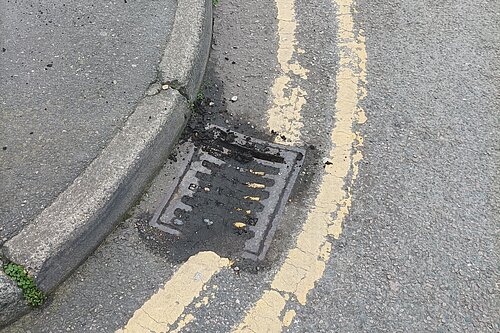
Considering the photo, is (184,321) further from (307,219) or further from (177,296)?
(307,219)

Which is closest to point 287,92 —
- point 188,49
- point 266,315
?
point 188,49

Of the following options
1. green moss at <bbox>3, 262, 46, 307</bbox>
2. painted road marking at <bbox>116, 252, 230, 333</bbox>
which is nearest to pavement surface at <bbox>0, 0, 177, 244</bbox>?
green moss at <bbox>3, 262, 46, 307</bbox>

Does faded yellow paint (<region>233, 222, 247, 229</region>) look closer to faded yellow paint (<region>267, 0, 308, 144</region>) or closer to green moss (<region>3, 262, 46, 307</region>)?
faded yellow paint (<region>267, 0, 308, 144</region>)

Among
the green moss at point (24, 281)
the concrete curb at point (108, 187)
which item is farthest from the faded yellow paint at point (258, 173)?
the green moss at point (24, 281)

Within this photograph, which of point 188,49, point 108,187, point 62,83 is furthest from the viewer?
point 188,49

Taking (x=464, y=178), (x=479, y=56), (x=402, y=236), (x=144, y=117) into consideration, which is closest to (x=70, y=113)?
(x=144, y=117)

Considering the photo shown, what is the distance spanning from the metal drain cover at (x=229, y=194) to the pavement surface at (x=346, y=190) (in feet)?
0.20

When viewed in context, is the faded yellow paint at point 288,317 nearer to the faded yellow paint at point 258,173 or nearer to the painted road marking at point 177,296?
the painted road marking at point 177,296

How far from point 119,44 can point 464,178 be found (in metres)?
2.06

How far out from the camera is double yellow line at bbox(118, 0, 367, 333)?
225 centimetres

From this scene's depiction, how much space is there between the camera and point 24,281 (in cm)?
218

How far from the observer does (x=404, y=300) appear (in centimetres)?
230

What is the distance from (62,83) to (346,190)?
5.35 ft

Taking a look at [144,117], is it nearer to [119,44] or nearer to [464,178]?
[119,44]
